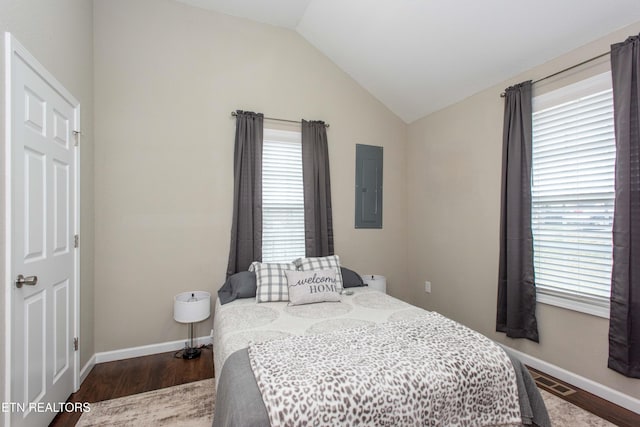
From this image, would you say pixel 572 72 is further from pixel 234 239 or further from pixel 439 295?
pixel 234 239

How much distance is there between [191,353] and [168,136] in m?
2.11

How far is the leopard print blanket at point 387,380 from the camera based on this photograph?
132 cm

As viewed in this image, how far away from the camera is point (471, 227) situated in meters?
3.28

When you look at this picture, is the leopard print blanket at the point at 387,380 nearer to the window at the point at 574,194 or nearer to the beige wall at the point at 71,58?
the window at the point at 574,194

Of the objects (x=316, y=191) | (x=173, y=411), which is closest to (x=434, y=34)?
(x=316, y=191)

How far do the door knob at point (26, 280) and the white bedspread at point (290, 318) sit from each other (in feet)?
3.51

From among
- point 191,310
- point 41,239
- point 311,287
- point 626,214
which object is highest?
point 626,214

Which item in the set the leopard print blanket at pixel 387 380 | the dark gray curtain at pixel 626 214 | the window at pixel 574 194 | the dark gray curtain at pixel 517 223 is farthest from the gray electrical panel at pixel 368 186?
the dark gray curtain at pixel 626 214

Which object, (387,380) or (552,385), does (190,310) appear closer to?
(387,380)

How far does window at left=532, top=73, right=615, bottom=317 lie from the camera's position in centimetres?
225

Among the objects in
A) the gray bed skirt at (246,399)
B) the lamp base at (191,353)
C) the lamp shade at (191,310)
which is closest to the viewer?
the gray bed skirt at (246,399)

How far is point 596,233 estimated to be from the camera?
7.55 ft

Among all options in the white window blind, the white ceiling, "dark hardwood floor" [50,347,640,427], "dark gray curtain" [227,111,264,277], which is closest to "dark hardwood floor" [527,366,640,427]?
"dark hardwood floor" [50,347,640,427]

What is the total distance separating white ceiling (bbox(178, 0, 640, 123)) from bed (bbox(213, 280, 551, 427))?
7.62 feet
